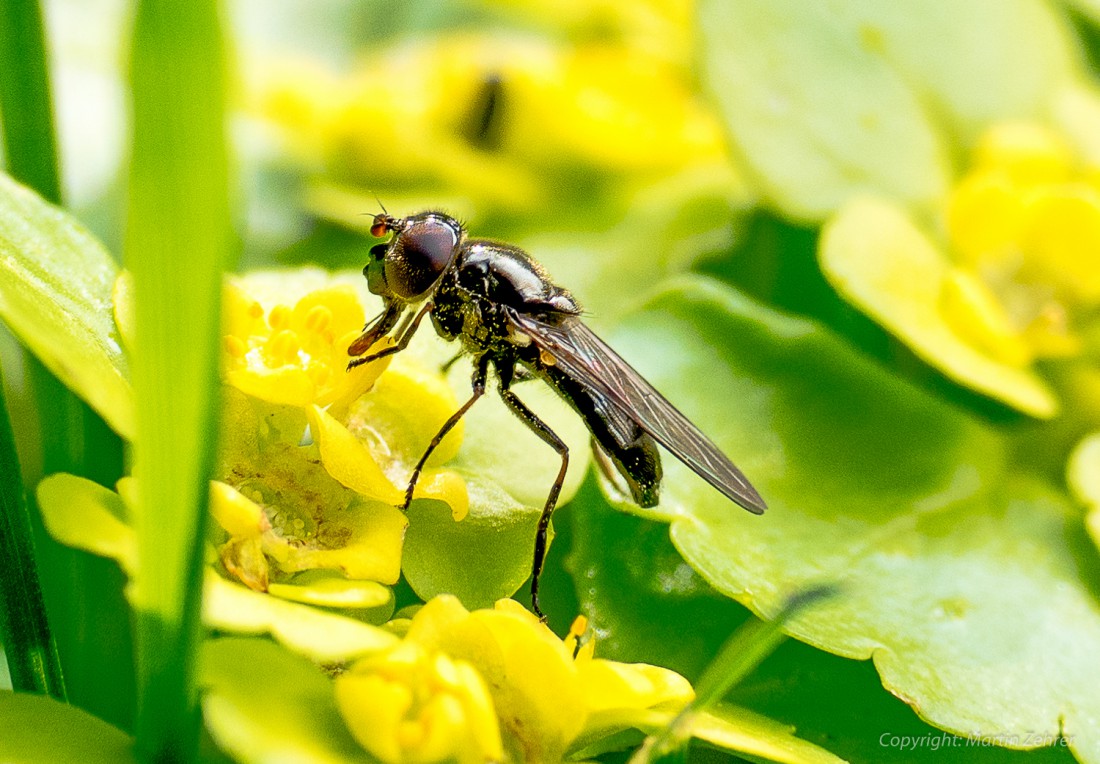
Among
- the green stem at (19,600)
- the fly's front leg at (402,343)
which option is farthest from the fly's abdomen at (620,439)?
the green stem at (19,600)

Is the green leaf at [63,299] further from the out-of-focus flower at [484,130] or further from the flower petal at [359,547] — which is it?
the out-of-focus flower at [484,130]

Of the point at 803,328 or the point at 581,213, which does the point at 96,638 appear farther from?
the point at 581,213

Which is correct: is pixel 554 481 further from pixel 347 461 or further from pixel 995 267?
pixel 995 267

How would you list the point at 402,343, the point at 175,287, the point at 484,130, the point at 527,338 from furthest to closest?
the point at 484,130 < the point at 527,338 < the point at 402,343 < the point at 175,287

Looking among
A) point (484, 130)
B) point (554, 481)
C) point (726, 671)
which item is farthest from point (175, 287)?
point (484, 130)

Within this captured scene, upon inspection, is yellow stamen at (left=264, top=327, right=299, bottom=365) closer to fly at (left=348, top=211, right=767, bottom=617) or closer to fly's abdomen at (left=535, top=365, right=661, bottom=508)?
fly at (left=348, top=211, right=767, bottom=617)

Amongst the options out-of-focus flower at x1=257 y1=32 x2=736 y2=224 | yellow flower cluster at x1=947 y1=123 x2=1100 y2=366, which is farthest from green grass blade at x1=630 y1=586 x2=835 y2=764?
out-of-focus flower at x1=257 y1=32 x2=736 y2=224
